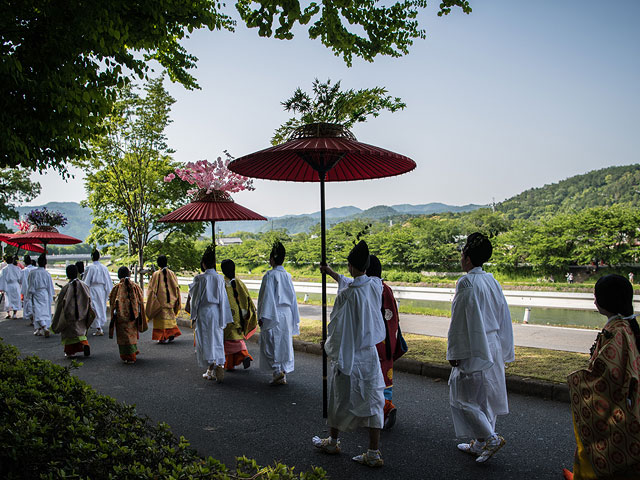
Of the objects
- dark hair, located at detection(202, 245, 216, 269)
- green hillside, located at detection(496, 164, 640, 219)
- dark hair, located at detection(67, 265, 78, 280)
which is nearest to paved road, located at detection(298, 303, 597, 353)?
dark hair, located at detection(202, 245, 216, 269)

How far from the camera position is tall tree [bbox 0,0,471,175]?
5117mm

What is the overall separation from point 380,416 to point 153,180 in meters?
12.4

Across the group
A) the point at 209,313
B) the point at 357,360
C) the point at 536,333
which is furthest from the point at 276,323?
the point at 536,333

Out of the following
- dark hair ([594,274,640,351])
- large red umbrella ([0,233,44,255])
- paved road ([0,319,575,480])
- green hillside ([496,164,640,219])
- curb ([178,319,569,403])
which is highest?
green hillside ([496,164,640,219])

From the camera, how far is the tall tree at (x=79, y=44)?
5117mm

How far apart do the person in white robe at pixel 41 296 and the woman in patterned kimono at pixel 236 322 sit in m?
6.17

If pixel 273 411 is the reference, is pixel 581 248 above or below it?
above

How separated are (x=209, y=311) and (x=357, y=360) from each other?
391 centimetres

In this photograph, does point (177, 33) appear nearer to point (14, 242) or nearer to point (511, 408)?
point (511, 408)

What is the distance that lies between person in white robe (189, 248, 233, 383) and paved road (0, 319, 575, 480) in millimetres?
380

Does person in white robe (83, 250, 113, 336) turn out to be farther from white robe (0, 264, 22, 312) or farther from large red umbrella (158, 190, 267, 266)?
large red umbrella (158, 190, 267, 266)

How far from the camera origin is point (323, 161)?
5082 mm

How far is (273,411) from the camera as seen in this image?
17.9 feet

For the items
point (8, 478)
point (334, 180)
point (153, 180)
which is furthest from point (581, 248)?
point (8, 478)
